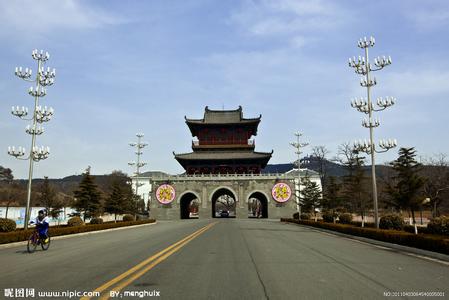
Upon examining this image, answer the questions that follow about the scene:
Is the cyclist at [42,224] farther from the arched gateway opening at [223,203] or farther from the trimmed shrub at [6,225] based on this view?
the arched gateway opening at [223,203]

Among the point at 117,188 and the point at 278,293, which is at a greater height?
the point at 117,188

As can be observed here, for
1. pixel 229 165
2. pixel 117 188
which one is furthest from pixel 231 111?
pixel 117 188

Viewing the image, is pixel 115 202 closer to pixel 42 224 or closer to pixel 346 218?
pixel 346 218

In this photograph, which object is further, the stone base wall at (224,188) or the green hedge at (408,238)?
the stone base wall at (224,188)

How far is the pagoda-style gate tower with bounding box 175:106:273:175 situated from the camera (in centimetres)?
6088

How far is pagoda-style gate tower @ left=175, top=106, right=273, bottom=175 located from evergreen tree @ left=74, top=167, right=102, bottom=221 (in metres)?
20.7

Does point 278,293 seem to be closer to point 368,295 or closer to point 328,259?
point 368,295

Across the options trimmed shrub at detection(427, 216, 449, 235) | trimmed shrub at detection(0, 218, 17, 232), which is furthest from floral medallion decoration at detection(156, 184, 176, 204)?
trimmed shrub at detection(427, 216, 449, 235)

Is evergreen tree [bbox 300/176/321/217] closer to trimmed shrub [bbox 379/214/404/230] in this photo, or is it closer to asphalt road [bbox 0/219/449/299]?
trimmed shrub [bbox 379/214/404/230]

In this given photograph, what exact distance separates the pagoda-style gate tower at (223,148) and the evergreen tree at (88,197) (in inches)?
815

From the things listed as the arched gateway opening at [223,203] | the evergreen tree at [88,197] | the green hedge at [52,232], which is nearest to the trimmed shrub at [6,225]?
the green hedge at [52,232]

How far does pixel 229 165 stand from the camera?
62.4 meters

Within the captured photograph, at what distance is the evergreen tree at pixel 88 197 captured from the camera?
131ft

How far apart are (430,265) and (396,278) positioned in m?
3.03
